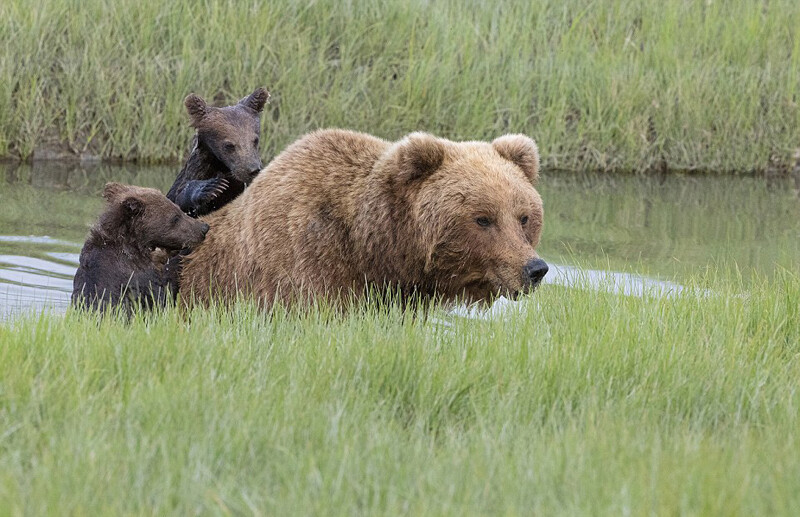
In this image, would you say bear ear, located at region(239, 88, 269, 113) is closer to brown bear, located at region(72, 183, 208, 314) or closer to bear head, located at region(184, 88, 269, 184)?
bear head, located at region(184, 88, 269, 184)

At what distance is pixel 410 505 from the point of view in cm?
288

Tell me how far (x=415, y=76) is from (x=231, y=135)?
5529 mm

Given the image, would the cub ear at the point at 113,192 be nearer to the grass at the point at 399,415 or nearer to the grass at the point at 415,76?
the grass at the point at 399,415

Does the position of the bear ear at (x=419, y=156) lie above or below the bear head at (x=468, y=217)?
above

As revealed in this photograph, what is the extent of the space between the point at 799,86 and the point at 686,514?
10.9 metres

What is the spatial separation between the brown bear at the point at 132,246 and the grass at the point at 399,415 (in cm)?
A: 86

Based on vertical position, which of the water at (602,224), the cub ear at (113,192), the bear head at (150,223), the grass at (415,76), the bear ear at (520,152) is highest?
the bear ear at (520,152)

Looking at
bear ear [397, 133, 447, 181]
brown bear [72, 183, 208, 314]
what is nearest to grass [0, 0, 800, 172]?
brown bear [72, 183, 208, 314]

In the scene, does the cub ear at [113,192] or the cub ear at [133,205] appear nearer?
the cub ear at [133,205]

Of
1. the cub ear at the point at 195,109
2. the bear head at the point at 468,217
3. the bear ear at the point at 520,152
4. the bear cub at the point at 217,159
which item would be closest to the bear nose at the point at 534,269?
the bear head at the point at 468,217

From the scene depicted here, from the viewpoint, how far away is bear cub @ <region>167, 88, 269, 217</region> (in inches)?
251

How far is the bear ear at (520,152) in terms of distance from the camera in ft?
17.6

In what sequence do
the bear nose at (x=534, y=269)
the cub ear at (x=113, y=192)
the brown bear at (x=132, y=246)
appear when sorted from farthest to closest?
the cub ear at (x=113, y=192) → the brown bear at (x=132, y=246) → the bear nose at (x=534, y=269)

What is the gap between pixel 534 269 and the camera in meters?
4.73
